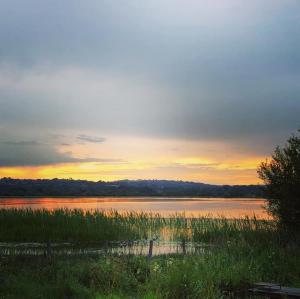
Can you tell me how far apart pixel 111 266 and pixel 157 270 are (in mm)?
1494

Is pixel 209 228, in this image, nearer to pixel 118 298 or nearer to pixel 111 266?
pixel 111 266

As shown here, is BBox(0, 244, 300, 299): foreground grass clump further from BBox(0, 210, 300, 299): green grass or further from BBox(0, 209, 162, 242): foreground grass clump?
BBox(0, 209, 162, 242): foreground grass clump

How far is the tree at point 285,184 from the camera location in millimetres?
24406

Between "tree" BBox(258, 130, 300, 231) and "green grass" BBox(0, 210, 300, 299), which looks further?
"tree" BBox(258, 130, 300, 231)

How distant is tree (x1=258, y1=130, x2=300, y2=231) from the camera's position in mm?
24406

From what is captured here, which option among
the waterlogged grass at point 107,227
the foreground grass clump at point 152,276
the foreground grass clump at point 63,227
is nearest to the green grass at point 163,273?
the foreground grass clump at point 152,276

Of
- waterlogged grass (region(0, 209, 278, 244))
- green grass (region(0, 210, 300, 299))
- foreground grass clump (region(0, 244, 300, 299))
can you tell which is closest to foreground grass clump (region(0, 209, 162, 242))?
waterlogged grass (region(0, 209, 278, 244))

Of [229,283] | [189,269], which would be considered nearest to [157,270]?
[189,269]

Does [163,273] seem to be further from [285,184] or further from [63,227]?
[63,227]

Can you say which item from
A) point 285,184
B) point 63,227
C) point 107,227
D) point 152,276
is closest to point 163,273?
point 152,276

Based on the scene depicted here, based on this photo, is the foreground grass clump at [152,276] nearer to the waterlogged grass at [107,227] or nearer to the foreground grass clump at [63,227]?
the waterlogged grass at [107,227]

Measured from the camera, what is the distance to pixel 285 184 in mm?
24891

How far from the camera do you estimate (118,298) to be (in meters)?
12.0

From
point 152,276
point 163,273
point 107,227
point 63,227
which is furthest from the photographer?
point 107,227
